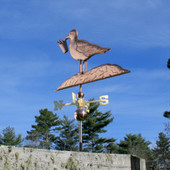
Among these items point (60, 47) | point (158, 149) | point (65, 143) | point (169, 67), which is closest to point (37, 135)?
point (65, 143)

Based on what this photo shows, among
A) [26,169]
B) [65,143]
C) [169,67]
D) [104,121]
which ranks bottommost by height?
[26,169]

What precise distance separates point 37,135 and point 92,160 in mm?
24636

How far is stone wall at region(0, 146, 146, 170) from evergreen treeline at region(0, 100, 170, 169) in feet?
54.2

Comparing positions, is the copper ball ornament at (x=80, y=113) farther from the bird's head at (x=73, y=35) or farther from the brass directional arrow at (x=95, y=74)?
the bird's head at (x=73, y=35)

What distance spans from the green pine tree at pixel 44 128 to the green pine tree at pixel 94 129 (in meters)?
5.78

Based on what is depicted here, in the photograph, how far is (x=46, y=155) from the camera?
6.46 metres

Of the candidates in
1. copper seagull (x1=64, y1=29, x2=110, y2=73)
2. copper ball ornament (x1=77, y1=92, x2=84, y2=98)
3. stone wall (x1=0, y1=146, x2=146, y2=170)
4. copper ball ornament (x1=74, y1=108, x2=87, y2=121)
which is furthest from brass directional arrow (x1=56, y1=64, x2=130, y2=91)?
stone wall (x1=0, y1=146, x2=146, y2=170)

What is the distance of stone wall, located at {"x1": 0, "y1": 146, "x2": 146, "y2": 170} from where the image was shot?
6133 mm

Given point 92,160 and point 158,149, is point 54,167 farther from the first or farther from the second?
point 158,149

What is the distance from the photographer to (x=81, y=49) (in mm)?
8938

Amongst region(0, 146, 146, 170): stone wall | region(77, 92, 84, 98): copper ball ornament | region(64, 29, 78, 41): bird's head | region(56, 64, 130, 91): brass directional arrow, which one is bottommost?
region(0, 146, 146, 170): stone wall

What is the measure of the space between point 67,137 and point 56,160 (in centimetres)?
2451

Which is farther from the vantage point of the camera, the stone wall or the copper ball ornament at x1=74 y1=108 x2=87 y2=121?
the copper ball ornament at x1=74 y1=108 x2=87 y2=121

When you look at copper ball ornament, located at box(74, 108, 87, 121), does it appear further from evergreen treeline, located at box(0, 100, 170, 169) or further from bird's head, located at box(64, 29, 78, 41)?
evergreen treeline, located at box(0, 100, 170, 169)
